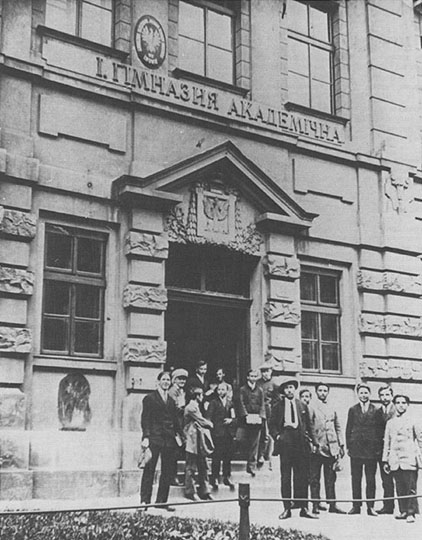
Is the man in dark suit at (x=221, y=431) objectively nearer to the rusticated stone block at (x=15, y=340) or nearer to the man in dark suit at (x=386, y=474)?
the man in dark suit at (x=386, y=474)

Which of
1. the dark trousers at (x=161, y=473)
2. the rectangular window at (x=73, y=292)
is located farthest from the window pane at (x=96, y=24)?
the dark trousers at (x=161, y=473)

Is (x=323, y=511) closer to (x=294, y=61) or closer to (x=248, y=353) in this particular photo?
(x=248, y=353)

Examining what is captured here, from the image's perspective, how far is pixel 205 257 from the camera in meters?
13.1

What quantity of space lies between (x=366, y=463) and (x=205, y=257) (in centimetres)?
410

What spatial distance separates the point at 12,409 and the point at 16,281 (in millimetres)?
1672

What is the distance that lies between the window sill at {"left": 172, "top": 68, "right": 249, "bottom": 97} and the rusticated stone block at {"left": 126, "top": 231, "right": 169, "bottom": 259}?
2.78 m

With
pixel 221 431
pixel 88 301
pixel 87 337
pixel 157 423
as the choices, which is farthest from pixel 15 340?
pixel 221 431

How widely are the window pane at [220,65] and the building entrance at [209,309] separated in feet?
10.0

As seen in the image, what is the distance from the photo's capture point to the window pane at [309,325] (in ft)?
45.9

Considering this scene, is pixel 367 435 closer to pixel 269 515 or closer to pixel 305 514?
pixel 305 514

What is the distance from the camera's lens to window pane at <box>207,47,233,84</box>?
13820 millimetres

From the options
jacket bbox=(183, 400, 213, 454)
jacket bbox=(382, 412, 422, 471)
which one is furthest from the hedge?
jacket bbox=(382, 412, 422, 471)

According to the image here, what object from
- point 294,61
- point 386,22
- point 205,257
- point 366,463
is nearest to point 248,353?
point 205,257

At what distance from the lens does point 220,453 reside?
11281 millimetres
